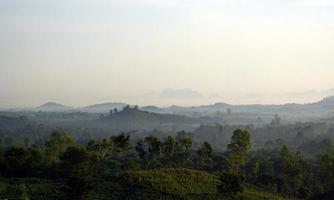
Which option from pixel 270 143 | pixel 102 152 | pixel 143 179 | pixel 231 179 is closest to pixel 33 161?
pixel 102 152

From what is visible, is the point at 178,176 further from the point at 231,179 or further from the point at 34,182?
the point at 34,182

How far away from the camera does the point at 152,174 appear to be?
6650 centimetres

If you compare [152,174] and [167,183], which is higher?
[152,174]

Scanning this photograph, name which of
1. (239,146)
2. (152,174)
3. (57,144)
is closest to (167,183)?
(152,174)

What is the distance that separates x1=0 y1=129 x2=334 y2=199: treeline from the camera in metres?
56.0

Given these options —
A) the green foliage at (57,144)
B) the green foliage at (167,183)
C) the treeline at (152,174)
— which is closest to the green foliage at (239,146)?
the treeline at (152,174)

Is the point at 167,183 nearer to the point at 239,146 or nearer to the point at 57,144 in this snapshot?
the point at 239,146

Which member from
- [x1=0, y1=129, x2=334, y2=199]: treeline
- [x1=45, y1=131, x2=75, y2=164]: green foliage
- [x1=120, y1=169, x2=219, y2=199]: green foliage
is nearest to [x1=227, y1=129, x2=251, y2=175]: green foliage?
[x1=0, y1=129, x2=334, y2=199]: treeline

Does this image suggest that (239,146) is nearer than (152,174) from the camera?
No

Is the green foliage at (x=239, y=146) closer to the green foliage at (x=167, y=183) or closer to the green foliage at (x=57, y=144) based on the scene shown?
the green foliage at (x=167, y=183)

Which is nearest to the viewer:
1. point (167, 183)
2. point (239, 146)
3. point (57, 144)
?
point (167, 183)

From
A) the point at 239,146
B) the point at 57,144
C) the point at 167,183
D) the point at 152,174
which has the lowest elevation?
the point at 167,183

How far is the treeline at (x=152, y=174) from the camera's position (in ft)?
184

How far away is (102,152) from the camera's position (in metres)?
82.9
